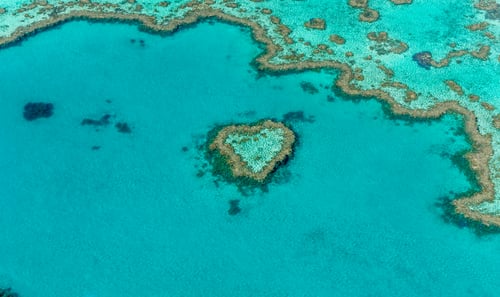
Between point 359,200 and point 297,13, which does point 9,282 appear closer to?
point 359,200

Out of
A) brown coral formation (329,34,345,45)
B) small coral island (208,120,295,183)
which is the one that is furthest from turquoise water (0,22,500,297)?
brown coral formation (329,34,345,45)

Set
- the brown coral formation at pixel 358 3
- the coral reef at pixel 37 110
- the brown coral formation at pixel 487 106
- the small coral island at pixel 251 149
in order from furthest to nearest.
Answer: the brown coral formation at pixel 358 3 < the brown coral formation at pixel 487 106 < the coral reef at pixel 37 110 < the small coral island at pixel 251 149

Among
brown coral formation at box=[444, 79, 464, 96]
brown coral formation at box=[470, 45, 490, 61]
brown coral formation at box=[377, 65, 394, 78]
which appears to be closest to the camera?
brown coral formation at box=[444, 79, 464, 96]

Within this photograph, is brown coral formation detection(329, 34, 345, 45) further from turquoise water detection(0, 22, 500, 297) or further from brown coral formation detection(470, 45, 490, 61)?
brown coral formation detection(470, 45, 490, 61)

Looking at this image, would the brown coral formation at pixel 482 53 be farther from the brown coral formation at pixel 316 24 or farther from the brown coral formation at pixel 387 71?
the brown coral formation at pixel 316 24

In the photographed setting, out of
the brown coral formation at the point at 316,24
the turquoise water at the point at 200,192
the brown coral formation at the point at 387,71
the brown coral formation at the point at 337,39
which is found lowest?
the turquoise water at the point at 200,192

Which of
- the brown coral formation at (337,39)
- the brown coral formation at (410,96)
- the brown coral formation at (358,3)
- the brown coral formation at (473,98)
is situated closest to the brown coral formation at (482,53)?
the brown coral formation at (473,98)

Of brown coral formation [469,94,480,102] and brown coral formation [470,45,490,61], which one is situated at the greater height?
brown coral formation [470,45,490,61]
